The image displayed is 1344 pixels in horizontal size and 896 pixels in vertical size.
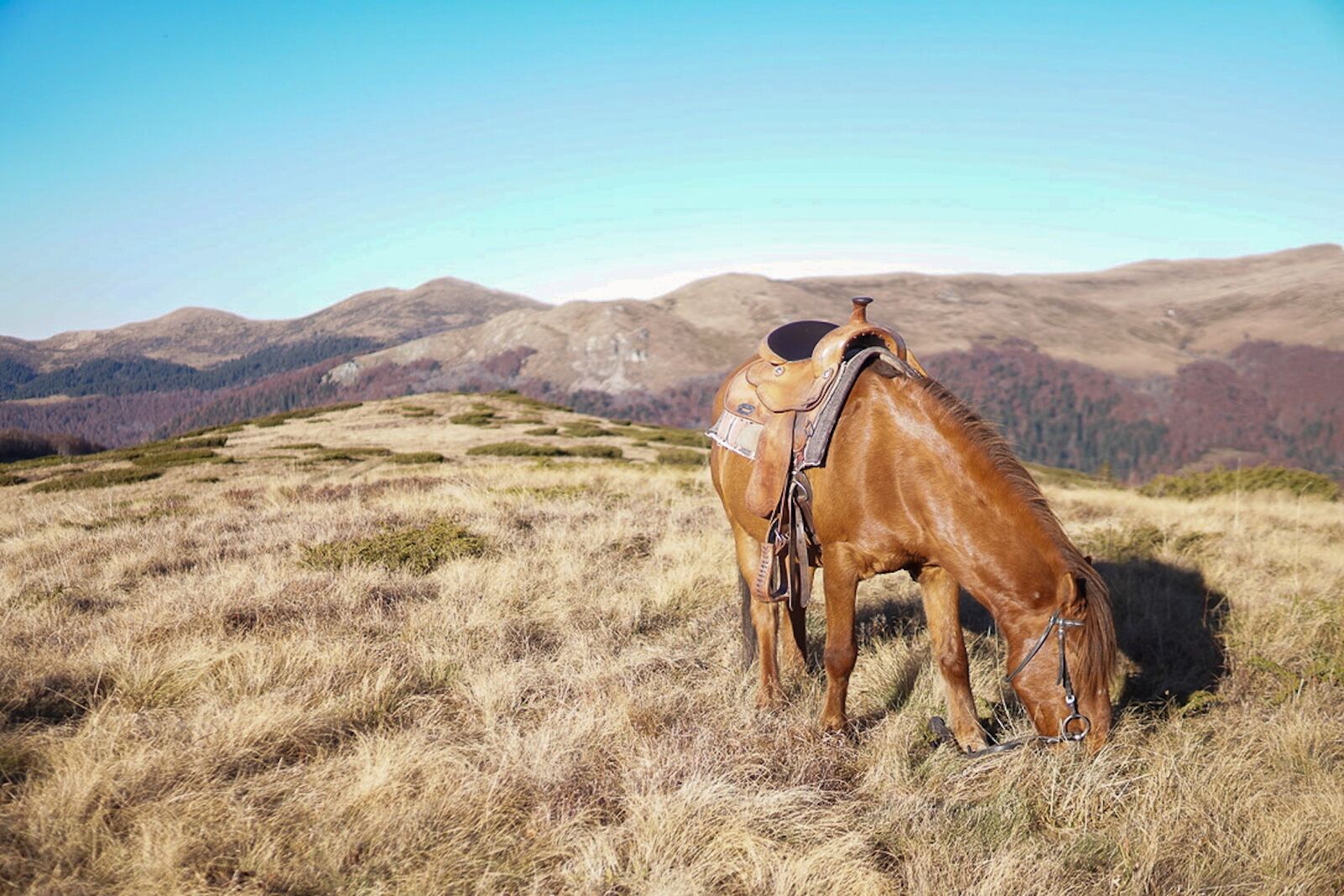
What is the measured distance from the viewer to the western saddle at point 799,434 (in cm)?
390

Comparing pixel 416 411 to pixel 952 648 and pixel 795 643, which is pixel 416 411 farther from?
pixel 952 648

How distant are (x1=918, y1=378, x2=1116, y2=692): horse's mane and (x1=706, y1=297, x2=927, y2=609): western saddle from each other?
1.47 feet

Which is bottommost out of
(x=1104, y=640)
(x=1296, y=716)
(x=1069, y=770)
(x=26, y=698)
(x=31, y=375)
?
(x=1296, y=716)

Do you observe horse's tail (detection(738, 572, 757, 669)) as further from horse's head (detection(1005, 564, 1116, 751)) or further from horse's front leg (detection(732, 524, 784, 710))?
horse's head (detection(1005, 564, 1116, 751))

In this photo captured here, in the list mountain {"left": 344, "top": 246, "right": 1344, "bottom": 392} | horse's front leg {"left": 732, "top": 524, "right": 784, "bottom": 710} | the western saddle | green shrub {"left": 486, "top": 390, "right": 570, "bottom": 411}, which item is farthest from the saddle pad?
mountain {"left": 344, "top": 246, "right": 1344, "bottom": 392}

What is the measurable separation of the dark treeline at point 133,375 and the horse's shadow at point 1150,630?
178m

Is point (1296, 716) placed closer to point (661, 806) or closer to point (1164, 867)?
point (1164, 867)

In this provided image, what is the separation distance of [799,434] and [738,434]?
2.52ft

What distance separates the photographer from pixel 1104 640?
3.00 meters

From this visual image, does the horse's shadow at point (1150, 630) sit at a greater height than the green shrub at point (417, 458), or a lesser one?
lesser

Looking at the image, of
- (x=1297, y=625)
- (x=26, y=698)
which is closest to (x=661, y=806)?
(x=26, y=698)

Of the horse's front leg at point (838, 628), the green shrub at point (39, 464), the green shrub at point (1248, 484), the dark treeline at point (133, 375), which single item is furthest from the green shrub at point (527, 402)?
the dark treeline at point (133, 375)

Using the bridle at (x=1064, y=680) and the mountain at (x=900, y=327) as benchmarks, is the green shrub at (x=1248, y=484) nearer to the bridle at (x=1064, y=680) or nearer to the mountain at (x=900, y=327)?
the bridle at (x=1064, y=680)

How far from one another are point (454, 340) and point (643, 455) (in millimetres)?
137165
